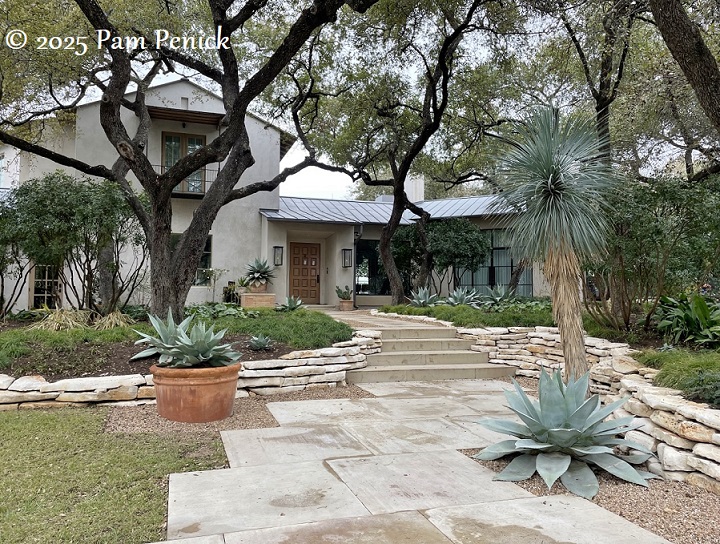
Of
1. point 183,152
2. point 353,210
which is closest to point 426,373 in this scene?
point 353,210

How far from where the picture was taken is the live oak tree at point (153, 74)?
7.22 meters

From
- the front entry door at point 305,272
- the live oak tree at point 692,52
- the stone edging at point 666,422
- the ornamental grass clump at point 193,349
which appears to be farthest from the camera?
the front entry door at point 305,272

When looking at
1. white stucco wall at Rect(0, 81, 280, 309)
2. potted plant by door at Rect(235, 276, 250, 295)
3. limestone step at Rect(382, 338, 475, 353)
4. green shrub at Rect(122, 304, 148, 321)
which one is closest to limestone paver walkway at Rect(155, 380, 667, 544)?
limestone step at Rect(382, 338, 475, 353)

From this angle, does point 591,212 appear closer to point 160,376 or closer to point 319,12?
point 160,376

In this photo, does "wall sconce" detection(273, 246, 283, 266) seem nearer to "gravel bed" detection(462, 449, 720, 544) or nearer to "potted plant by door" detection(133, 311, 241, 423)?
"potted plant by door" detection(133, 311, 241, 423)

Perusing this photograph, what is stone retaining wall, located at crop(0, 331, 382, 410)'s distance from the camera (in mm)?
5164

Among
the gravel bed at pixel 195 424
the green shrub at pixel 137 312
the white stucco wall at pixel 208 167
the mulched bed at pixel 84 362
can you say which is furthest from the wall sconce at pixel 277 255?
the gravel bed at pixel 195 424

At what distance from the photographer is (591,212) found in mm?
4125

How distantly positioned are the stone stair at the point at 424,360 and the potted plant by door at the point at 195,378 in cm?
226

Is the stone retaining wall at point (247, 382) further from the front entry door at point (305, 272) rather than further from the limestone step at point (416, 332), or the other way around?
the front entry door at point (305, 272)

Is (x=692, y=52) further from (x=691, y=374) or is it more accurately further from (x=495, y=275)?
(x=495, y=275)

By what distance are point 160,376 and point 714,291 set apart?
8641 millimetres

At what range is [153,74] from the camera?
38.8ft

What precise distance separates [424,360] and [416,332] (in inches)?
33.6
